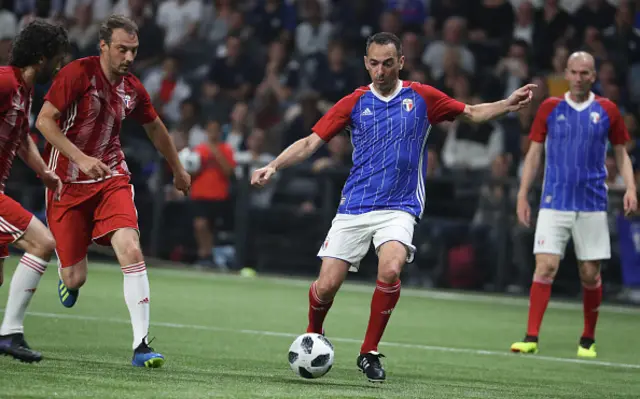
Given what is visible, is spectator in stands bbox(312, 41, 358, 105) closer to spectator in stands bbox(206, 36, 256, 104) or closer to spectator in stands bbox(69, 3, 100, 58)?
spectator in stands bbox(206, 36, 256, 104)

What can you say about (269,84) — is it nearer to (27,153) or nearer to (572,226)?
(572,226)

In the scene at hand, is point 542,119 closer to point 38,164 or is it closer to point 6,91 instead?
point 38,164

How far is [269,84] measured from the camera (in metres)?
19.2

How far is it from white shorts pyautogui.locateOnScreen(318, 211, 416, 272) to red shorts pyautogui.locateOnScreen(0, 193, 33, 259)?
193cm

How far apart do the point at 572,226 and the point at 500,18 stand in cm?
839

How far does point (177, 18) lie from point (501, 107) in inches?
560

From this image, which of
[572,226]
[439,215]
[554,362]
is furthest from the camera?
[439,215]

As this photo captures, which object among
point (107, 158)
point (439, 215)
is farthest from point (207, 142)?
point (107, 158)

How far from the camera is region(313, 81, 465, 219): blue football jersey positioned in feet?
26.7

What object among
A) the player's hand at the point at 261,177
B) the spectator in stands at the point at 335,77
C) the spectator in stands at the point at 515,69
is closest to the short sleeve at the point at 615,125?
the player's hand at the point at 261,177

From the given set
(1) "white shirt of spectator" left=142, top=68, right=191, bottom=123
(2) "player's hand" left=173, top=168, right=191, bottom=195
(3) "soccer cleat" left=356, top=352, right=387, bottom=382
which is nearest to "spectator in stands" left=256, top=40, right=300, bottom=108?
(1) "white shirt of spectator" left=142, top=68, right=191, bottom=123

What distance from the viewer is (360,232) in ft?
26.6

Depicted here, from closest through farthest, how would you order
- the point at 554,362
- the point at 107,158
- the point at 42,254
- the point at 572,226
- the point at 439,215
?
the point at 42,254 → the point at 107,158 → the point at 554,362 → the point at 572,226 → the point at 439,215

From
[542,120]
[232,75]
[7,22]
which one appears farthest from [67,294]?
[7,22]
